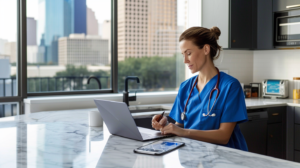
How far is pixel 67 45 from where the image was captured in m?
3.44

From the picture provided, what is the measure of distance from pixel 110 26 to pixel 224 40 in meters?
1.30

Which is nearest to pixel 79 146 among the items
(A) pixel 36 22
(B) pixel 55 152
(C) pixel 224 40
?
(B) pixel 55 152

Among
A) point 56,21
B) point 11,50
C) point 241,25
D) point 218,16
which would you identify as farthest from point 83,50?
point 241,25

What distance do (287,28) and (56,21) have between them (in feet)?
8.19

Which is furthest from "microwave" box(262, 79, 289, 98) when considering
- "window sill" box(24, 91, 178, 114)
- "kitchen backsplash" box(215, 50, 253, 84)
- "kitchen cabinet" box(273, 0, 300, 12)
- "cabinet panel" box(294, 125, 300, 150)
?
"window sill" box(24, 91, 178, 114)

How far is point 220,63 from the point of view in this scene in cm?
378

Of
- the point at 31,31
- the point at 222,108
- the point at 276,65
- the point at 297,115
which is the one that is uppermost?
the point at 31,31

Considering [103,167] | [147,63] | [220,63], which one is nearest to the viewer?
[103,167]

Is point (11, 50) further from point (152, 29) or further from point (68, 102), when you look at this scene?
point (152, 29)

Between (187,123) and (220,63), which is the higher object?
(220,63)

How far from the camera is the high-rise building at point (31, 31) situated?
3.13 meters

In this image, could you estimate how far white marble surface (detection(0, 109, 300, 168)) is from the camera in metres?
1.11

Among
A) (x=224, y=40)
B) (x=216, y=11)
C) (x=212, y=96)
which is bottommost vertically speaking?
(x=212, y=96)

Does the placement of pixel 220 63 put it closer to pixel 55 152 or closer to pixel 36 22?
pixel 36 22
